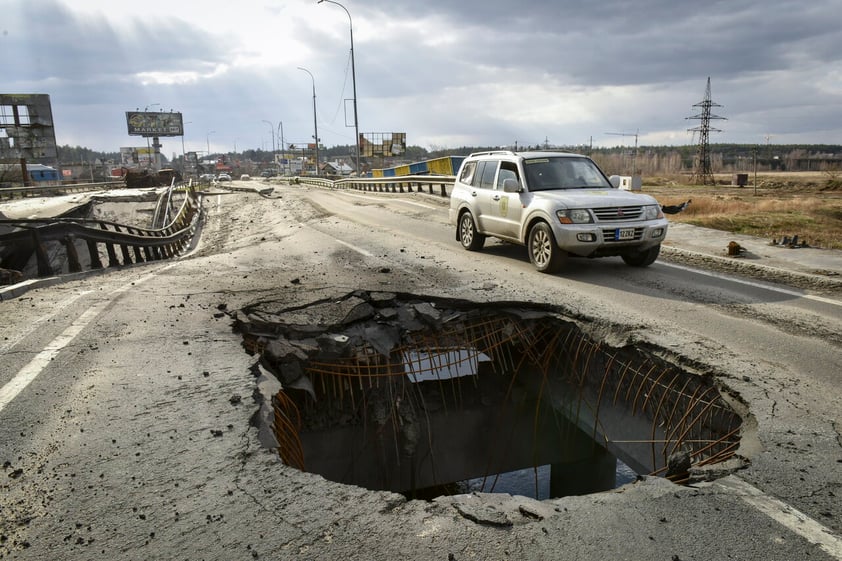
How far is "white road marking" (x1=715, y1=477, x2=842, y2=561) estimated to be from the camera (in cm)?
266

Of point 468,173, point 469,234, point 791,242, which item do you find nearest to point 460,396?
point 469,234

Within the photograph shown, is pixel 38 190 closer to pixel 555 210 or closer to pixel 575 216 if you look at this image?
pixel 555 210

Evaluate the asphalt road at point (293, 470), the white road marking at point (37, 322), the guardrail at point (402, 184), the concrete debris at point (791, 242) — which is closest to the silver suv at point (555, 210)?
the asphalt road at point (293, 470)

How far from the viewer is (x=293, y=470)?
3352mm

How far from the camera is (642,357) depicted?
5562 mm

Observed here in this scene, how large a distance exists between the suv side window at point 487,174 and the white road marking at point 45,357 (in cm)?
650

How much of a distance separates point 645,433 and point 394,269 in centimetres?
454

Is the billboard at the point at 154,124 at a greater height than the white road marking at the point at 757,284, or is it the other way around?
the billboard at the point at 154,124

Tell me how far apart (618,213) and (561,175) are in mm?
1563

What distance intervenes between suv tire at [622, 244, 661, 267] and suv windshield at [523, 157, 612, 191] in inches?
48.4

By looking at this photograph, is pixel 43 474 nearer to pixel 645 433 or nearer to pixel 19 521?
pixel 19 521

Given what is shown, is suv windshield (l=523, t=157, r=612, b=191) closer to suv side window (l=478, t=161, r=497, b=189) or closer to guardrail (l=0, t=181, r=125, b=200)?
suv side window (l=478, t=161, r=497, b=189)

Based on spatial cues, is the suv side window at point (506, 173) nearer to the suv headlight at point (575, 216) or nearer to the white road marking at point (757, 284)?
the suv headlight at point (575, 216)

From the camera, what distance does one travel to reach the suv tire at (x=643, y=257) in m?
9.07
